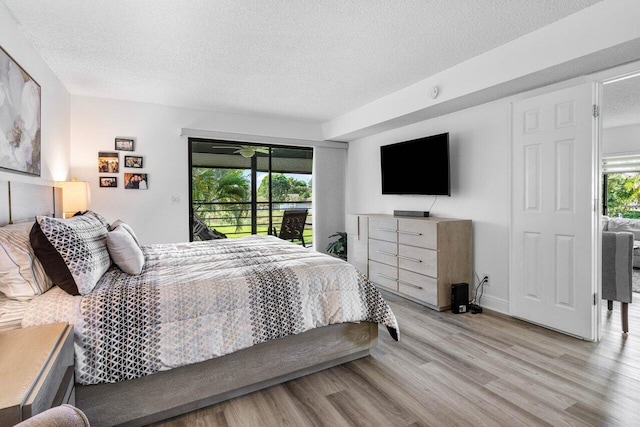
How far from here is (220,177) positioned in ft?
22.5

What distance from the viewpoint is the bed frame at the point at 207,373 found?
64.5 inches

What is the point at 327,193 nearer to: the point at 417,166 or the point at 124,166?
the point at 417,166

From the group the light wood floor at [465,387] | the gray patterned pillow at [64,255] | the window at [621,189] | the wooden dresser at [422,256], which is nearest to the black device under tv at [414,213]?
the wooden dresser at [422,256]

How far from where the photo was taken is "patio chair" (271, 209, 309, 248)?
5961mm

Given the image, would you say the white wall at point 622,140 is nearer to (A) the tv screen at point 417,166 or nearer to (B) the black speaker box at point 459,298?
(A) the tv screen at point 417,166

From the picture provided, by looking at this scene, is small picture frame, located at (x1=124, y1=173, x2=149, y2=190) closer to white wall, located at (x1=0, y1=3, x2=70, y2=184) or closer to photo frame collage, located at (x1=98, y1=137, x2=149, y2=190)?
photo frame collage, located at (x1=98, y1=137, x2=149, y2=190)

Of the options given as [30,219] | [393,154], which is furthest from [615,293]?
[30,219]

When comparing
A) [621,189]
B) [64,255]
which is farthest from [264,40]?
[621,189]

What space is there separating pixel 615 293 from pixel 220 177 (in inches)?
251

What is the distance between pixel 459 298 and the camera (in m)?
3.32

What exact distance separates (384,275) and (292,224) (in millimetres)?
2413

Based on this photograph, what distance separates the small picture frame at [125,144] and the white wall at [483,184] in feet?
12.6

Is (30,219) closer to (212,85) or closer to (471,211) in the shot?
(212,85)

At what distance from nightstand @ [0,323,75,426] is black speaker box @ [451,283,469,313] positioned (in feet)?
10.2
